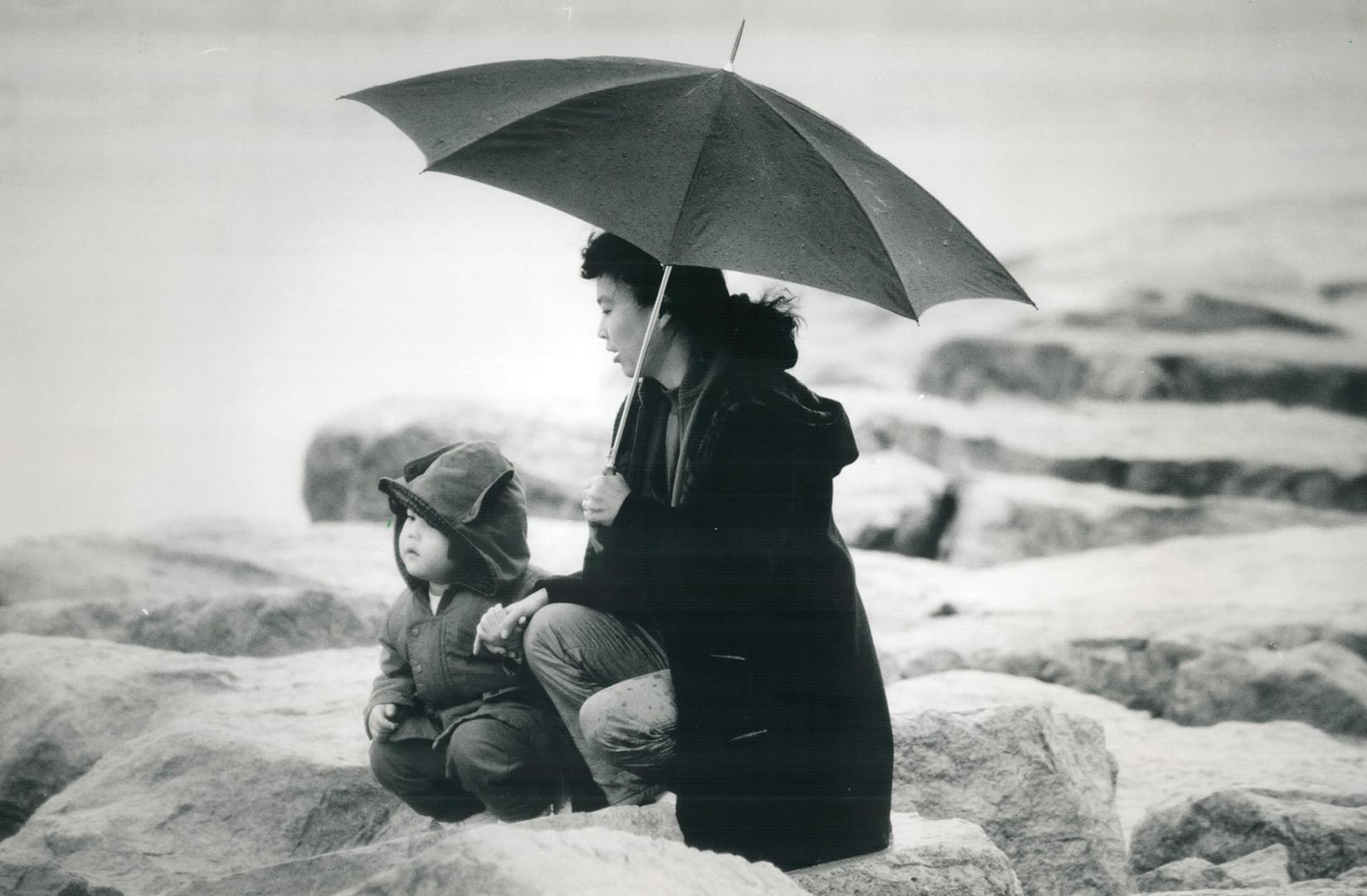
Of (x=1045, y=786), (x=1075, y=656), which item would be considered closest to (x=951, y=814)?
(x=1045, y=786)

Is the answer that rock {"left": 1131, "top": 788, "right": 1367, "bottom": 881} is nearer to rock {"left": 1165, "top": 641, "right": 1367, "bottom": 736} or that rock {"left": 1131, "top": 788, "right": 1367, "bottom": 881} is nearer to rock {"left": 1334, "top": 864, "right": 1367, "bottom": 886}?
rock {"left": 1334, "top": 864, "right": 1367, "bottom": 886}

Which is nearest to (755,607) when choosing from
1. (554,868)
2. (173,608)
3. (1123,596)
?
(554,868)

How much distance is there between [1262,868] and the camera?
3879mm

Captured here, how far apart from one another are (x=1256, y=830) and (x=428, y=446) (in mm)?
5039

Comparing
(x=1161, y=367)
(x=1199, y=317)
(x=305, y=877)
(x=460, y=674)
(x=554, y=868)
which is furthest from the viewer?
(x=1199, y=317)

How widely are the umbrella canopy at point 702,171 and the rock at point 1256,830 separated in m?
1.77

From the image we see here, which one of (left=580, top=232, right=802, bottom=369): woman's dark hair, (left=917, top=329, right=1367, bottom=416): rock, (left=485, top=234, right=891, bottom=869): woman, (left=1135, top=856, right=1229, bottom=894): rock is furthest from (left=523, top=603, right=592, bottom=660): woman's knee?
(left=917, top=329, right=1367, bottom=416): rock

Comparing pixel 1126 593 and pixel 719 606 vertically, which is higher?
pixel 719 606

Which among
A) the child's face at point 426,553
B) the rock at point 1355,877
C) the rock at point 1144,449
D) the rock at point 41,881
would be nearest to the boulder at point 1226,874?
the rock at point 1355,877

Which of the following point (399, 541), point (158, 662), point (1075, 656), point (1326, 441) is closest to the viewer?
point (399, 541)

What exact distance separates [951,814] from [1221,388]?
7.48 m

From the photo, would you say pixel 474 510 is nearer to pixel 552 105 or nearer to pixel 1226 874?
pixel 552 105

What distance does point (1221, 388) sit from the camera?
1068cm

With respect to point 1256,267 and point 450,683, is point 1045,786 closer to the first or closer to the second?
point 450,683
